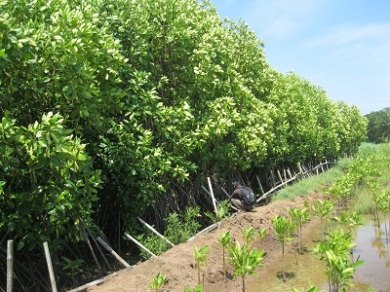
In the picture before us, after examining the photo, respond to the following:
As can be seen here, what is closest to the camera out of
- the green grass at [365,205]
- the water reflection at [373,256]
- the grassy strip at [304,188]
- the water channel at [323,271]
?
the water reflection at [373,256]

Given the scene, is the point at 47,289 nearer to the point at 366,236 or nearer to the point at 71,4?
the point at 71,4

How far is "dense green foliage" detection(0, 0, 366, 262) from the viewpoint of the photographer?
6.03 metres

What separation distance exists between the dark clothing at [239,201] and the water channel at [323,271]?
219 cm

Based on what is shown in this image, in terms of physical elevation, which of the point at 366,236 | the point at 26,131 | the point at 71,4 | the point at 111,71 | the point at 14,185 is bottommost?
the point at 366,236

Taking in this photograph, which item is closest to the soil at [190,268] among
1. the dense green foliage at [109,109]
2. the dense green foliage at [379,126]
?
the dense green foliage at [109,109]

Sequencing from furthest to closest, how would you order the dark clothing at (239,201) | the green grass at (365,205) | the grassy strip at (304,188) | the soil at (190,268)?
the grassy strip at (304,188)
the green grass at (365,205)
the dark clothing at (239,201)
the soil at (190,268)

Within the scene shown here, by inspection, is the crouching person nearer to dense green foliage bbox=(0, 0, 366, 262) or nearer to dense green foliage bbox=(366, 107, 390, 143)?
dense green foliage bbox=(0, 0, 366, 262)

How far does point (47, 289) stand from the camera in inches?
298

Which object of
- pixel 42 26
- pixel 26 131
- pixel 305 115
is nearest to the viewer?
pixel 26 131

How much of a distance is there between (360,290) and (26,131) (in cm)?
690

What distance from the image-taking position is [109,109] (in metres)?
8.36

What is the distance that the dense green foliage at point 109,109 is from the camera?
6031 millimetres

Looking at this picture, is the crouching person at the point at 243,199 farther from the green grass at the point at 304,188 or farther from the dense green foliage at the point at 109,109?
the green grass at the point at 304,188

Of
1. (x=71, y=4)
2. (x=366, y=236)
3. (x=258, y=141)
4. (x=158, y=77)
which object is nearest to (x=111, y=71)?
(x=71, y=4)
